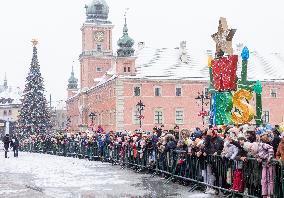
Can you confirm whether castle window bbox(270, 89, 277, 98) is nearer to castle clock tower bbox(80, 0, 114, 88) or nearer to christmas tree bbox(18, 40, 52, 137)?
castle clock tower bbox(80, 0, 114, 88)

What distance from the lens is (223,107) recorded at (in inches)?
896

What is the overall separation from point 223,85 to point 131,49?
51184 mm

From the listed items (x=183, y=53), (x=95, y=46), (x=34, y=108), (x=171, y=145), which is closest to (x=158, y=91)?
(x=183, y=53)

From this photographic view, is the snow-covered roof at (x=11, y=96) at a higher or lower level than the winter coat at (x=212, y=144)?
higher

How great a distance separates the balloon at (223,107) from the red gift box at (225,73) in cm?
47

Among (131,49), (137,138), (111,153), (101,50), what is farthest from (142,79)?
(137,138)

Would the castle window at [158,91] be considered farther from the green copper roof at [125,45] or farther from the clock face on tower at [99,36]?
the clock face on tower at [99,36]

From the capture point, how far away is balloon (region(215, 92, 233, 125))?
22.6 m

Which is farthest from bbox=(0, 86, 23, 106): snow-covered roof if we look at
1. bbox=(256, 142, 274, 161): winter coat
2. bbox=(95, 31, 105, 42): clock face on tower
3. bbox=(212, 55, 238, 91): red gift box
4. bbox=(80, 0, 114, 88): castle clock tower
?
bbox=(256, 142, 274, 161): winter coat

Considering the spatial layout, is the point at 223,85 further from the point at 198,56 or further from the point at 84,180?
the point at 198,56

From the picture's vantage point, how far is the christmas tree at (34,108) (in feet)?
212

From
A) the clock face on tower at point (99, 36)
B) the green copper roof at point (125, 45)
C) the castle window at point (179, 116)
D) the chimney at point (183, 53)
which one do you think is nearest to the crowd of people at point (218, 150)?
the castle window at point (179, 116)

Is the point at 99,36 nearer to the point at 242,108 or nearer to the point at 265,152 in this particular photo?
the point at 242,108

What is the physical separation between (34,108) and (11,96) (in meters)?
83.0
